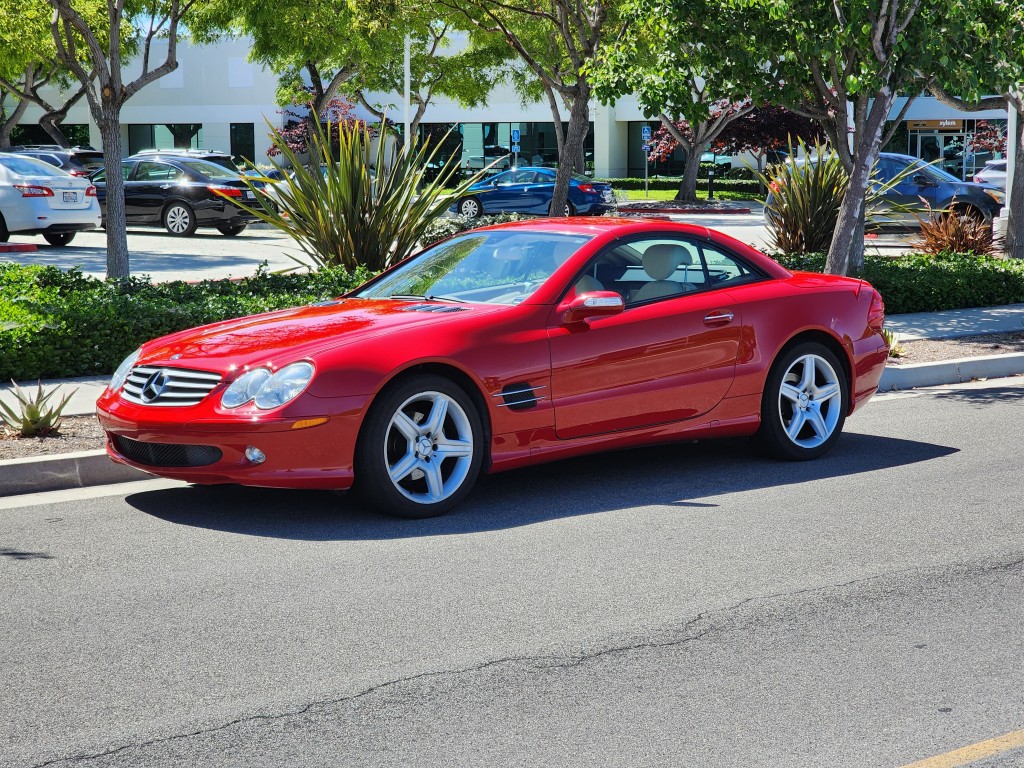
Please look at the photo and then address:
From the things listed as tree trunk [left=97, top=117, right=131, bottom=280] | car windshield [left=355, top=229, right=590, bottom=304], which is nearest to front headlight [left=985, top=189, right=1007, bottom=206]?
tree trunk [left=97, top=117, right=131, bottom=280]

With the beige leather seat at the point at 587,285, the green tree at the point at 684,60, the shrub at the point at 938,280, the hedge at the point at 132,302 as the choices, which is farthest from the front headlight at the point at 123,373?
the shrub at the point at 938,280

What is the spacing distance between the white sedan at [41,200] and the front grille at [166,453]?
16109mm

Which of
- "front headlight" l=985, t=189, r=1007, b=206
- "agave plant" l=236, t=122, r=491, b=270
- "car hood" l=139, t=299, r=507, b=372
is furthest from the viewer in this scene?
"front headlight" l=985, t=189, r=1007, b=206

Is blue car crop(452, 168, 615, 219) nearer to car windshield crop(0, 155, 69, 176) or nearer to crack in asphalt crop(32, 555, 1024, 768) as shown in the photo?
car windshield crop(0, 155, 69, 176)

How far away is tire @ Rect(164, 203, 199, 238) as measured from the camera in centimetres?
2538

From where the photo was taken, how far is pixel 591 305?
6949 mm

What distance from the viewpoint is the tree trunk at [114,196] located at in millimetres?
13617

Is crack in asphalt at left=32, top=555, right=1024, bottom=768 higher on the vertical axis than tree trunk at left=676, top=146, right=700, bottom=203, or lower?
lower

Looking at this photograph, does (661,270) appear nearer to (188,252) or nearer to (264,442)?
(264,442)

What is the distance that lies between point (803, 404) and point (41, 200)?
1678 centimetres

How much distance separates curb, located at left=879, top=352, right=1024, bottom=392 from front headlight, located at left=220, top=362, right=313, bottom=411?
6.17m

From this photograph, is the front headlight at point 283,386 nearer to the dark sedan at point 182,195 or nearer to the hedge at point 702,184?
the dark sedan at point 182,195

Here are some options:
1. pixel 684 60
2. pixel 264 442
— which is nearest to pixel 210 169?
pixel 684 60

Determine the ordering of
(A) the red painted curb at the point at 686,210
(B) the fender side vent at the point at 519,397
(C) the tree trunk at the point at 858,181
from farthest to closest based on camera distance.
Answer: (A) the red painted curb at the point at 686,210 < (C) the tree trunk at the point at 858,181 < (B) the fender side vent at the point at 519,397
